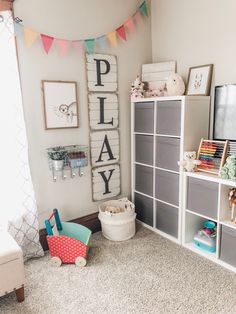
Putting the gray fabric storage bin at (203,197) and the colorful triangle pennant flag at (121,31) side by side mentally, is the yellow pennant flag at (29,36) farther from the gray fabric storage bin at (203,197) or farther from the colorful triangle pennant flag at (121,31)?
the gray fabric storage bin at (203,197)

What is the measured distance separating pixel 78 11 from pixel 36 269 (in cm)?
232

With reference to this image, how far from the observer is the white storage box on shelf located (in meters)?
2.65

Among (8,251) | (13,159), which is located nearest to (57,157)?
(13,159)

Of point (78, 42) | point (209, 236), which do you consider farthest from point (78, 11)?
point (209, 236)

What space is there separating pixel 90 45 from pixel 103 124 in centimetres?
77

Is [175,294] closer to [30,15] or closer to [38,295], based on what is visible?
[38,295]

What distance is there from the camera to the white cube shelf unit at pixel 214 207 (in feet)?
7.15

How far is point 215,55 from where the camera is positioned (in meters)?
2.48

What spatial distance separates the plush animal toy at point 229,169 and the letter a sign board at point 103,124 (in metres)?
1.20

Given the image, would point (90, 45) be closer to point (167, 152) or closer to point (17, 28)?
point (17, 28)

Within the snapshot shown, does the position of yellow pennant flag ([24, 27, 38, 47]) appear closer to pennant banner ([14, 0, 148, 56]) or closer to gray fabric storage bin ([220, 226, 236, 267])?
pennant banner ([14, 0, 148, 56])

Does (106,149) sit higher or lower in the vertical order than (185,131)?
lower

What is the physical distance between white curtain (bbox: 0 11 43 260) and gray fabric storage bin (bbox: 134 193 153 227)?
1158 mm

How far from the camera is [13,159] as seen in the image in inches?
88.7
